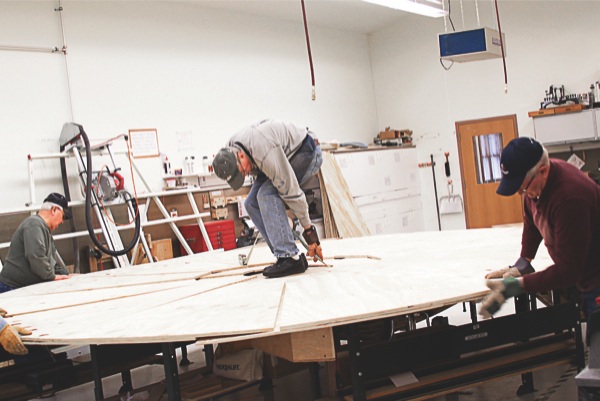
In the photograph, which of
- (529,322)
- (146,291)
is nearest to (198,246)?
(146,291)

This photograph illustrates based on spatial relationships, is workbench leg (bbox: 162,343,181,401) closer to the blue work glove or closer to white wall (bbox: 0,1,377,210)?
the blue work glove

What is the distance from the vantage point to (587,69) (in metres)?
8.84

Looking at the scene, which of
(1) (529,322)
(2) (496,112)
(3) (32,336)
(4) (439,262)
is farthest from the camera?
(2) (496,112)

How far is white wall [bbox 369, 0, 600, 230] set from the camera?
8.95 m

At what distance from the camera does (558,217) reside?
213 cm

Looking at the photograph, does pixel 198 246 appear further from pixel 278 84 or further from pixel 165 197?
pixel 278 84

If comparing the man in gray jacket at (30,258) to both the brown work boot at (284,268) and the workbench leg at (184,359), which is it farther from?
the brown work boot at (284,268)

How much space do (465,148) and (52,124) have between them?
6.23 m

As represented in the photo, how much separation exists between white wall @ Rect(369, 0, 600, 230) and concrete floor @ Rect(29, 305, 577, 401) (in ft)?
20.5

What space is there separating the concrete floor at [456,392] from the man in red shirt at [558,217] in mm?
1222

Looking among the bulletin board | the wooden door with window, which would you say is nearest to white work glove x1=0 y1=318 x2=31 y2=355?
the bulletin board

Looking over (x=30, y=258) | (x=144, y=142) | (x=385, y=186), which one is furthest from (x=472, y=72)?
(x=30, y=258)

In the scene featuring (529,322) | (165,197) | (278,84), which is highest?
(278,84)

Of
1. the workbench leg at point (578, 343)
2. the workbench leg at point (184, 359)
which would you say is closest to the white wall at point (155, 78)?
the workbench leg at point (184, 359)
